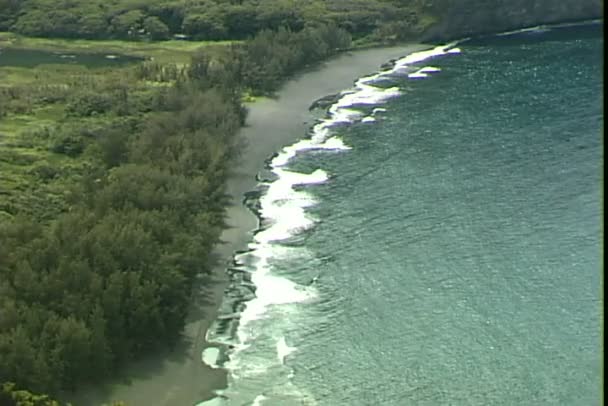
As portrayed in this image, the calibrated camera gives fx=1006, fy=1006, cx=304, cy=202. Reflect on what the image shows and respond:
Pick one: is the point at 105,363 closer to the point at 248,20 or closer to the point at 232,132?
the point at 232,132

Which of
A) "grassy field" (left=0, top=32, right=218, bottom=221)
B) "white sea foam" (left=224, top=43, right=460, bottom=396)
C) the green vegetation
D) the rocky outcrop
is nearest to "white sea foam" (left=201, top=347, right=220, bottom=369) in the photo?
"white sea foam" (left=224, top=43, right=460, bottom=396)

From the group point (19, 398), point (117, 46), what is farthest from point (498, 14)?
point (19, 398)

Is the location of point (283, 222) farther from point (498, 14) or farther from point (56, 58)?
point (498, 14)

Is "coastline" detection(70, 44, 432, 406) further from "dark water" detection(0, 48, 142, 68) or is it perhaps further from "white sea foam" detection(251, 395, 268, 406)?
"dark water" detection(0, 48, 142, 68)

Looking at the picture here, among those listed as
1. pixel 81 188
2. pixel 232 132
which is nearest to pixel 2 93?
pixel 232 132

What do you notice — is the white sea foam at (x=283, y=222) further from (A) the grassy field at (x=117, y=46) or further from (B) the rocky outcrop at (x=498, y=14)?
(A) the grassy field at (x=117, y=46)

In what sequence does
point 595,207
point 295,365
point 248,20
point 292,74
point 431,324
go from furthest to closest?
point 248,20
point 292,74
point 595,207
point 431,324
point 295,365
